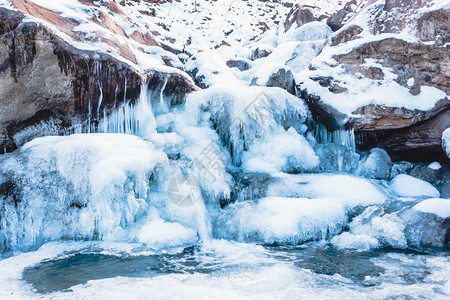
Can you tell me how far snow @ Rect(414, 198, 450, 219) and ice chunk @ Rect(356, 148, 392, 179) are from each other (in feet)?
6.84

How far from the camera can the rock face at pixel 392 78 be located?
6863 millimetres

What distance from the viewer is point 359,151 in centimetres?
785

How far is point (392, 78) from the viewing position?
7301 millimetres

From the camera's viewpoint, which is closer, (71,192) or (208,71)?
(71,192)

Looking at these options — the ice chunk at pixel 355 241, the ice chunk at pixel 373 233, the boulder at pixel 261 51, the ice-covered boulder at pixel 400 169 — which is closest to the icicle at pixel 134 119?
the ice chunk at pixel 355 241

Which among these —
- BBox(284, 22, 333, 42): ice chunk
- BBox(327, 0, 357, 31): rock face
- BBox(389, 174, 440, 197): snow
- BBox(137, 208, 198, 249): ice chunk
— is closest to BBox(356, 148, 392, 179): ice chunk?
BBox(389, 174, 440, 197): snow

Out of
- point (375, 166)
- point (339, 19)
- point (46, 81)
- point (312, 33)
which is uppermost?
point (339, 19)

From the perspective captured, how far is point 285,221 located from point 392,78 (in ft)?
17.1

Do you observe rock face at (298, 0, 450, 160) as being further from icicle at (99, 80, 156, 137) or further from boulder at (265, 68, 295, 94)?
icicle at (99, 80, 156, 137)

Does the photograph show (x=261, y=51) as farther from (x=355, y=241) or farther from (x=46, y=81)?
(x=355, y=241)

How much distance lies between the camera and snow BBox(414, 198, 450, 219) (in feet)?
14.4

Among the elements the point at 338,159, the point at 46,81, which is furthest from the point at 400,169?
the point at 46,81

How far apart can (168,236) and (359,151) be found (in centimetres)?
587

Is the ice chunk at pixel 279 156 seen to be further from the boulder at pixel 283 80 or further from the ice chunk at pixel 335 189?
the boulder at pixel 283 80
